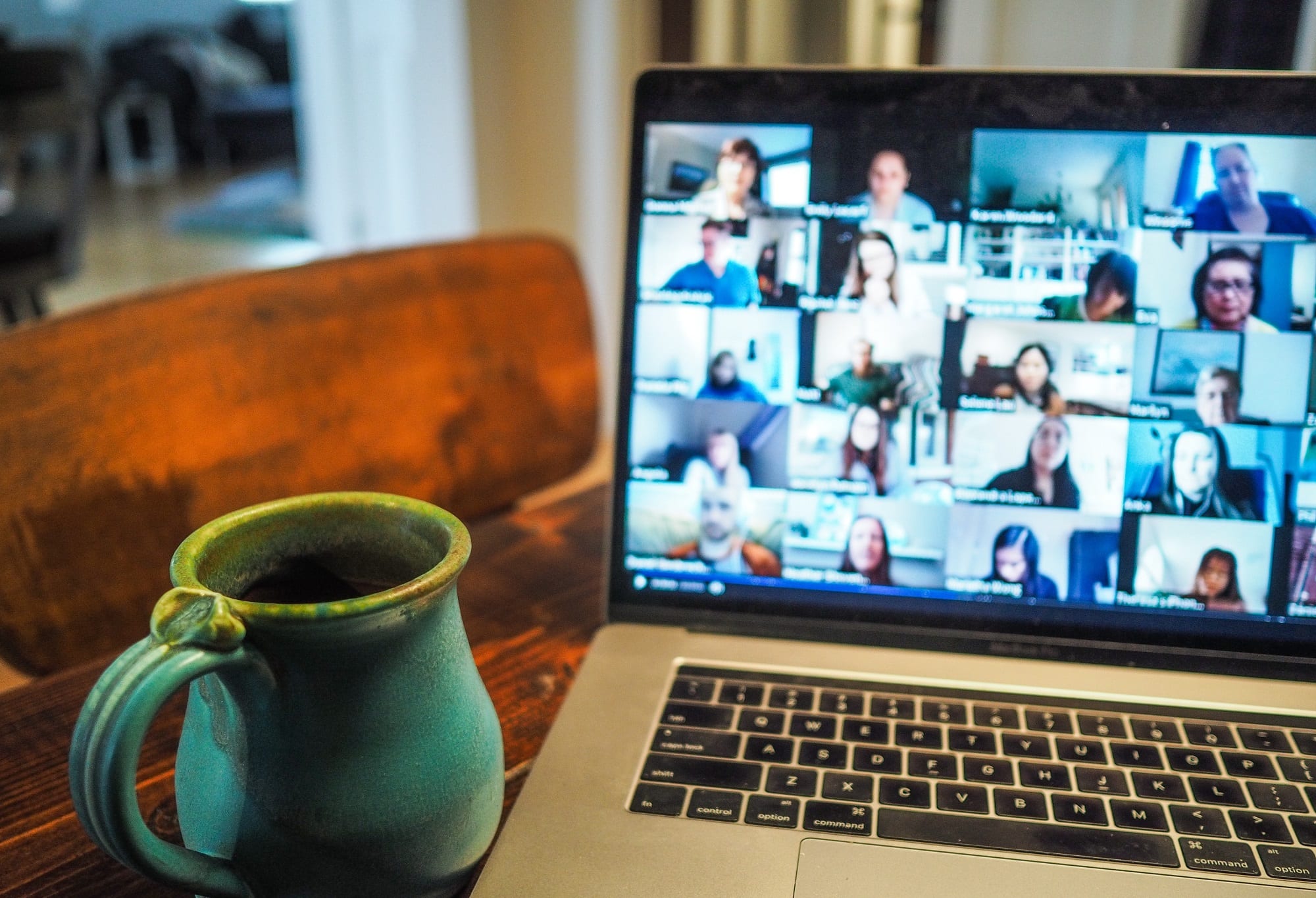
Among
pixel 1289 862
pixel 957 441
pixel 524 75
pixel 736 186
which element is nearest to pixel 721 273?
pixel 736 186

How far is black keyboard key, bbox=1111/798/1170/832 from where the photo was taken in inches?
16.0

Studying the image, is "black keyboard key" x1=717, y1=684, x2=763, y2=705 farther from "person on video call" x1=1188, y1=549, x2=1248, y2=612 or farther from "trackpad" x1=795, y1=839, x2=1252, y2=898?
"person on video call" x1=1188, y1=549, x2=1248, y2=612

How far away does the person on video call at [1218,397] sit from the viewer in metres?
0.50

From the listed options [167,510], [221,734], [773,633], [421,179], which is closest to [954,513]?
[773,633]

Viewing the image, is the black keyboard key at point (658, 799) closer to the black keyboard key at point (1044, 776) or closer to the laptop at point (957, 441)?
the laptop at point (957, 441)

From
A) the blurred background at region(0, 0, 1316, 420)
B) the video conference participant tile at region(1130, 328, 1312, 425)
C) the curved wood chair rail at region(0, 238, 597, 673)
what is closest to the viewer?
the video conference participant tile at region(1130, 328, 1312, 425)

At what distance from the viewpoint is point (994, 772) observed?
1.44 feet

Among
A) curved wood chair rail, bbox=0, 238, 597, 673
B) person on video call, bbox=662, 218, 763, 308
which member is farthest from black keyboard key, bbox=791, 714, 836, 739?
curved wood chair rail, bbox=0, 238, 597, 673

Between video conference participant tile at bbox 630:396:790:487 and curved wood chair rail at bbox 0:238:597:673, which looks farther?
curved wood chair rail at bbox 0:238:597:673

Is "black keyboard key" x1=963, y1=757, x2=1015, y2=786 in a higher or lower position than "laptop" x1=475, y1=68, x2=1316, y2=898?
lower

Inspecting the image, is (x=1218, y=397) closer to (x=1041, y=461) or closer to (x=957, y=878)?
(x=1041, y=461)

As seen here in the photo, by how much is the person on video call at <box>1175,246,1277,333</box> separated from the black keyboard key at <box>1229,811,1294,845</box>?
0.74 feet

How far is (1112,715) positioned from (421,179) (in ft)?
6.90

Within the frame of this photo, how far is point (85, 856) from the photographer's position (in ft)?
1.40
